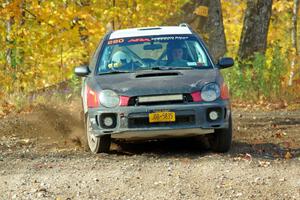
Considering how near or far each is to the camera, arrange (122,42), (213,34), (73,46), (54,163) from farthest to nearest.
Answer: (213,34) < (73,46) < (122,42) < (54,163)

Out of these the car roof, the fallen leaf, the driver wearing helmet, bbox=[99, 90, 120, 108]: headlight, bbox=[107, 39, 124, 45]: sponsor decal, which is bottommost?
the fallen leaf

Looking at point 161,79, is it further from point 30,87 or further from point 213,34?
point 213,34

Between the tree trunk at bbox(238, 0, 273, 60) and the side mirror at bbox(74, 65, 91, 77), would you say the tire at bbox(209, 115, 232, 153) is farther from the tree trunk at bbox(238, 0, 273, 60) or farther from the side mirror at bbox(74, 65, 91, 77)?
the tree trunk at bbox(238, 0, 273, 60)

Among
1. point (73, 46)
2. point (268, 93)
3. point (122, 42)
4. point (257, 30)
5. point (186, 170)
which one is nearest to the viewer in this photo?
point (186, 170)

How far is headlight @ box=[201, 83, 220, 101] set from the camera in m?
10.2

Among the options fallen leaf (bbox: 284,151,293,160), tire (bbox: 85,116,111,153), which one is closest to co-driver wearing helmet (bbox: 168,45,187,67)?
tire (bbox: 85,116,111,153)

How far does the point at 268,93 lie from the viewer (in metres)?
19.4

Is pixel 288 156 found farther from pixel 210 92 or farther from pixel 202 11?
pixel 202 11

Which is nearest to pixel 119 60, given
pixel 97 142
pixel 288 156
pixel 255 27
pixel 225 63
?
pixel 97 142

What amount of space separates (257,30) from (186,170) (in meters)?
12.9

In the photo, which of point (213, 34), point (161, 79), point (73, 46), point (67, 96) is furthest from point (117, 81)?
point (213, 34)

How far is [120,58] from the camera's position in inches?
446

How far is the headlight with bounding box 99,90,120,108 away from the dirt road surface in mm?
712

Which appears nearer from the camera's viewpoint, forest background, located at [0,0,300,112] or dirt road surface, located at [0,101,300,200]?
dirt road surface, located at [0,101,300,200]
